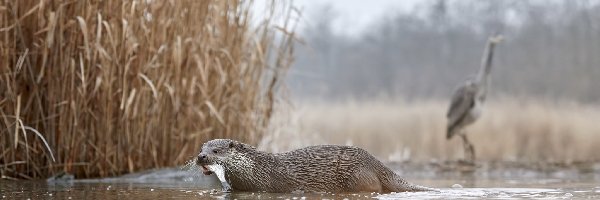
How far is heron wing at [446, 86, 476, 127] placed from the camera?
11.7 metres

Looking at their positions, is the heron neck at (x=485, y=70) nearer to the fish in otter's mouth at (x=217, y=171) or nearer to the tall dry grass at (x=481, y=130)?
the tall dry grass at (x=481, y=130)

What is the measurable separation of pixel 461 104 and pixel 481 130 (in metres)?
2.01

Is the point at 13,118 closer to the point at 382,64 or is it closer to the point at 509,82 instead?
the point at 509,82

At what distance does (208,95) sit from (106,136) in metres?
0.76

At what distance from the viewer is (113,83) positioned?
667 cm

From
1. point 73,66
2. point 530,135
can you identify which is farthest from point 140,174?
point 530,135

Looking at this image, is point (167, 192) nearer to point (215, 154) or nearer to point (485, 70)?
point (215, 154)

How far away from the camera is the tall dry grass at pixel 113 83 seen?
6469 mm

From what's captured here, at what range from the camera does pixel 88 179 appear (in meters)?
6.73

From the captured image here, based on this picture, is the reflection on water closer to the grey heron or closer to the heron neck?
the grey heron

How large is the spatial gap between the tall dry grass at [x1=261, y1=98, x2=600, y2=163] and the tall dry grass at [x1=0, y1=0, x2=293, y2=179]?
15.2ft

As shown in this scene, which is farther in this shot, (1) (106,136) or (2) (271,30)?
(2) (271,30)

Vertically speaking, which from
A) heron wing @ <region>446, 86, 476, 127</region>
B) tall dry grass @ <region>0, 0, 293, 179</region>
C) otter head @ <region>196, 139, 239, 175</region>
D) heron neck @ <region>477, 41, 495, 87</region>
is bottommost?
A: otter head @ <region>196, 139, 239, 175</region>

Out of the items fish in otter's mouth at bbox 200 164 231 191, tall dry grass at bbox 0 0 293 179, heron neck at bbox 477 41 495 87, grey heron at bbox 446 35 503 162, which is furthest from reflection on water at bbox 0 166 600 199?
heron neck at bbox 477 41 495 87
